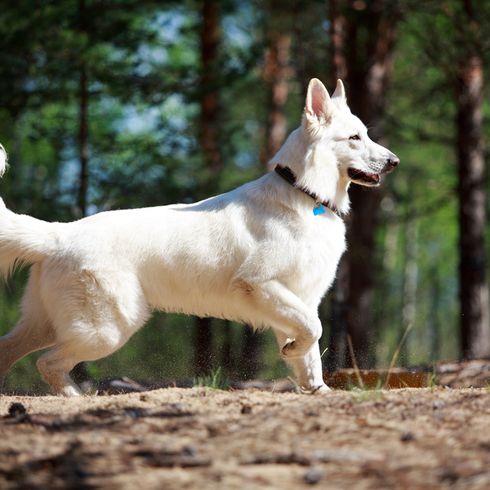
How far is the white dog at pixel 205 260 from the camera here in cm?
626

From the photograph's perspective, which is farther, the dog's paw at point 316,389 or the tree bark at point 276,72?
the tree bark at point 276,72

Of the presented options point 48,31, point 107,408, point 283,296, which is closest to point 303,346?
point 283,296

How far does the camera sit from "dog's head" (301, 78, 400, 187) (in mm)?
6680

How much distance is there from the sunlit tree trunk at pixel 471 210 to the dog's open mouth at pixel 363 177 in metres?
8.23

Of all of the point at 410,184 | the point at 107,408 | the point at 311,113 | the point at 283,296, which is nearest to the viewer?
the point at 107,408

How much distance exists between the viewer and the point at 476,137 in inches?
579

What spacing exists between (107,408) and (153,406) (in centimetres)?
27

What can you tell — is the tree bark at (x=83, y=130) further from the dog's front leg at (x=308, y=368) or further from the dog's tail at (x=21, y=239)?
the dog's front leg at (x=308, y=368)

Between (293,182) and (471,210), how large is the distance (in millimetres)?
8886

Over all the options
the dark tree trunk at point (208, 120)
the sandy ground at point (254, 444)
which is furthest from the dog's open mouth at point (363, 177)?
the dark tree trunk at point (208, 120)

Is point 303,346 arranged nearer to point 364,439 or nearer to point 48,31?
point 364,439

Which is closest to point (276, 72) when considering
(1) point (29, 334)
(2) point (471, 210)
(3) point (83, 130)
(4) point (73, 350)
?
(2) point (471, 210)

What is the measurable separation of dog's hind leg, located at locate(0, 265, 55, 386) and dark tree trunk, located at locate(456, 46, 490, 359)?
9.55 meters

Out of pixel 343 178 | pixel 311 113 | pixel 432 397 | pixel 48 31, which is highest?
pixel 48 31
